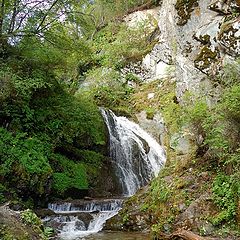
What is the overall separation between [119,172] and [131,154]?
1051 mm

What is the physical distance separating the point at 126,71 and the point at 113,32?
5.77m

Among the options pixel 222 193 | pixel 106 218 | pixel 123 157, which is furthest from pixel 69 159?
pixel 222 193

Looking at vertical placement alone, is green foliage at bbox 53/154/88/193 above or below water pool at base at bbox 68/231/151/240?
above

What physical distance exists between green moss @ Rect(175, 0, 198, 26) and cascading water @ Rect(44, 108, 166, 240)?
557 cm

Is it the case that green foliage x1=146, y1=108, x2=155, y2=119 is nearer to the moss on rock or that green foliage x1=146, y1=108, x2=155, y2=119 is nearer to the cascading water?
the cascading water

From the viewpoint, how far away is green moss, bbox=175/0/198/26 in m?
11.2

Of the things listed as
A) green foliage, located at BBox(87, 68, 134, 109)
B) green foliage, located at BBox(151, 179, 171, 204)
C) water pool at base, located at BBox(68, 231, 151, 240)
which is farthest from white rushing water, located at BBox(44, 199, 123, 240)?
green foliage, located at BBox(87, 68, 134, 109)

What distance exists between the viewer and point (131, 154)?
562 inches

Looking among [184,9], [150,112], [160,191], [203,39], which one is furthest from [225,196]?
[150,112]

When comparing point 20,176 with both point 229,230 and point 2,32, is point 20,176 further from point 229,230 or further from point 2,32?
point 229,230

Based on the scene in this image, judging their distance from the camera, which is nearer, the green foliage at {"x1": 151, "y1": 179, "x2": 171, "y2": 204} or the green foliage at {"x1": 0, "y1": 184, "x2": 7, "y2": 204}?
the green foliage at {"x1": 151, "y1": 179, "x2": 171, "y2": 204}

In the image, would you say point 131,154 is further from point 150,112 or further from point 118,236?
point 118,236

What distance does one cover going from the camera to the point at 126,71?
2117 cm

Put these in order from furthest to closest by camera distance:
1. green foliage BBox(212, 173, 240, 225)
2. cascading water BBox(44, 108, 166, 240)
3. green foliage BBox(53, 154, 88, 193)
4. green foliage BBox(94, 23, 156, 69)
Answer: green foliage BBox(94, 23, 156, 69) → green foliage BBox(53, 154, 88, 193) → cascading water BBox(44, 108, 166, 240) → green foliage BBox(212, 173, 240, 225)
